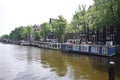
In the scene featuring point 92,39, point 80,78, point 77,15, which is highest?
point 77,15

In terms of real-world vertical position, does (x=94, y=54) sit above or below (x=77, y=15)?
below

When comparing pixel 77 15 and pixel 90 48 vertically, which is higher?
pixel 77 15

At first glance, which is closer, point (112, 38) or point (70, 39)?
point (112, 38)

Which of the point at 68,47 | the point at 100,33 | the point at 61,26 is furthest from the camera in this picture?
the point at 61,26

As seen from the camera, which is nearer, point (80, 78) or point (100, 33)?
point (80, 78)

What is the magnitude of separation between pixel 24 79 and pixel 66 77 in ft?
13.0

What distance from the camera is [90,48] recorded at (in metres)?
47.8

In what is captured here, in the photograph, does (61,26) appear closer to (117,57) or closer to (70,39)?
(70,39)

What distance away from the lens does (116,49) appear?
4056 centimetres

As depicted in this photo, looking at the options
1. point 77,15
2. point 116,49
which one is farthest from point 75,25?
point 116,49

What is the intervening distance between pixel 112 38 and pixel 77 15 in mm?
11802

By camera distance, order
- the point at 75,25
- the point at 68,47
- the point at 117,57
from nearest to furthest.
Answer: the point at 117,57 → the point at 68,47 → the point at 75,25

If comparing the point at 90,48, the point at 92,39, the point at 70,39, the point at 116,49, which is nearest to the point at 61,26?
the point at 92,39

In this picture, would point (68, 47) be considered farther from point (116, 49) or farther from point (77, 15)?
point (116, 49)
